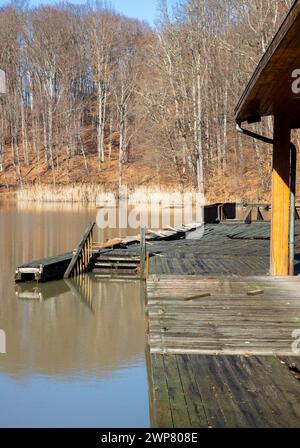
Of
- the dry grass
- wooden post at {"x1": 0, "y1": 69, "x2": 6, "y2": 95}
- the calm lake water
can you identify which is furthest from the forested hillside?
the calm lake water

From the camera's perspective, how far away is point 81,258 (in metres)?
13.0

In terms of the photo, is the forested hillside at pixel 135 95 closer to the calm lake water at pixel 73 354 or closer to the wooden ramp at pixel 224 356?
the calm lake water at pixel 73 354

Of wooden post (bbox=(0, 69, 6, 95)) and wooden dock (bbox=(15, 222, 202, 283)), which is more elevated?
wooden post (bbox=(0, 69, 6, 95))

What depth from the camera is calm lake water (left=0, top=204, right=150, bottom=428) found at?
5.54 meters

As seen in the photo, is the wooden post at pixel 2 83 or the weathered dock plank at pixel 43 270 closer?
the weathered dock plank at pixel 43 270

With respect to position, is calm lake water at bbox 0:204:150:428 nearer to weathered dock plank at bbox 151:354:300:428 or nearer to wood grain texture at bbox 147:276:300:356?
wood grain texture at bbox 147:276:300:356

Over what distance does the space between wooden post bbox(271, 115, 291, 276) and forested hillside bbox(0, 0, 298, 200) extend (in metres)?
17.1

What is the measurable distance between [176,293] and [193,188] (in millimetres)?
26118

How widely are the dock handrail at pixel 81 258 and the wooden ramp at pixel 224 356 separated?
5728 mm

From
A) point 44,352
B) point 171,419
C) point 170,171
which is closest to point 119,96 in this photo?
point 170,171

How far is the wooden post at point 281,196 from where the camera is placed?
7805 mm

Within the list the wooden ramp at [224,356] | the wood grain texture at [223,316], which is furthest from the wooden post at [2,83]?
the wooden ramp at [224,356]
